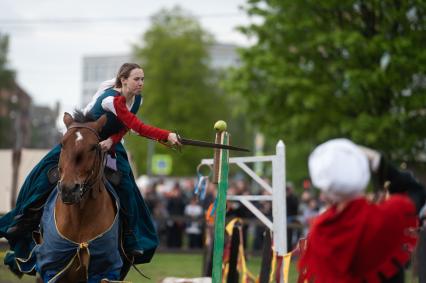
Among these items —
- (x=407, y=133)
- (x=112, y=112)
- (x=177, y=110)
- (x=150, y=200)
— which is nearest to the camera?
(x=112, y=112)

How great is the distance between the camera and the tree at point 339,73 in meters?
24.3

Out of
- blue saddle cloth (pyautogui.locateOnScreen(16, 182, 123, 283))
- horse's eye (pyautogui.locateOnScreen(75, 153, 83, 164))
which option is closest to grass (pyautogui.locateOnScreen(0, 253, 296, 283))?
blue saddle cloth (pyautogui.locateOnScreen(16, 182, 123, 283))

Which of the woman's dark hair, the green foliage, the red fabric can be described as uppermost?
the green foliage

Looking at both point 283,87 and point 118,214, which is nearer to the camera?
point 118,214

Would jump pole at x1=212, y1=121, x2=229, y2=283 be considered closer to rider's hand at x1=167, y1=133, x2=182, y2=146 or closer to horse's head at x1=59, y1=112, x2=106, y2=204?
rider's hand at x1=167, y1=133, x2=182, y2=146

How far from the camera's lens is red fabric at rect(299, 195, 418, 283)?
5.29 metres

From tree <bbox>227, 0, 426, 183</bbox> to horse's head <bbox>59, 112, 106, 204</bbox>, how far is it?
16470mm

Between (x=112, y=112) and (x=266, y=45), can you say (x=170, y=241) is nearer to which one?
(x=266, y=45)

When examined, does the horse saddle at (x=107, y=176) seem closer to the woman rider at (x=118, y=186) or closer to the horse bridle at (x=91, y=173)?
the woman rider at (x=118, y=186)

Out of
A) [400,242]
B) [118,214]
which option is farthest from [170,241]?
[400,242]

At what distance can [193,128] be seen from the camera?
63719 millimetres

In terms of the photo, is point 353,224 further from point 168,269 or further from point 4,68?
point 4,68

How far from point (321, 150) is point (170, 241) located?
21.6m

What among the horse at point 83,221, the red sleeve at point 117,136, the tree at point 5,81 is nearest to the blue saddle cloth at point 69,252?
the horse at point 83,221
